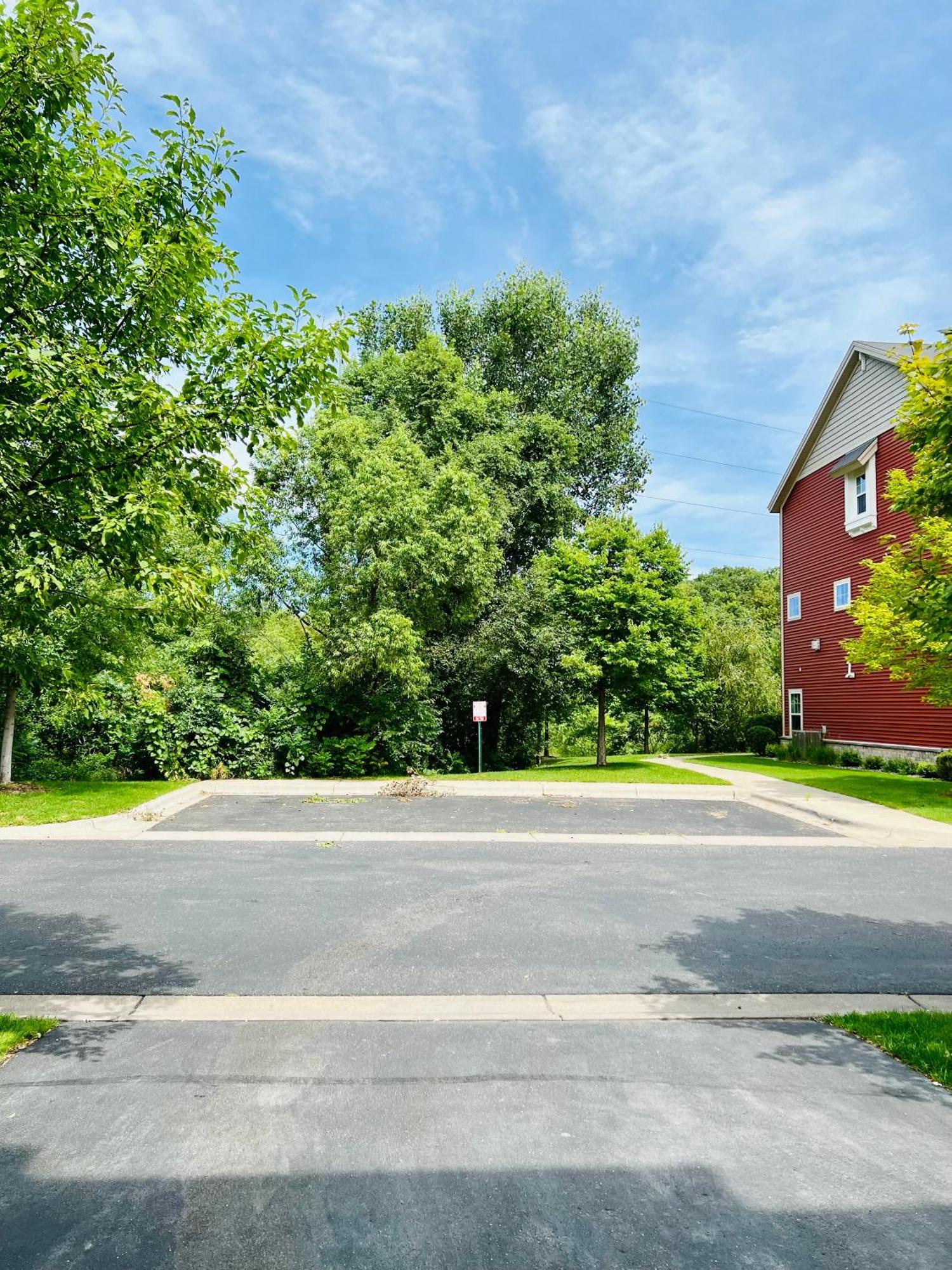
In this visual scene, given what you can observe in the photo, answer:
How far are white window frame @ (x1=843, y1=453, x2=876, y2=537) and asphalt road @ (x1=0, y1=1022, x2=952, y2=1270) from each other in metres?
21.1

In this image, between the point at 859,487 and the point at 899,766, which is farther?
the point at 859,487

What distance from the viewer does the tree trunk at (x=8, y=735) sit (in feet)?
46.4

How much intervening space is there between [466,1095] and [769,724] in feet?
92.7

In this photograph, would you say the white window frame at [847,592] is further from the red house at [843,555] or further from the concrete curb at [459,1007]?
the concrete curb at [459,1007]

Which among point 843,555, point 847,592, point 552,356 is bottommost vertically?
point 847,592

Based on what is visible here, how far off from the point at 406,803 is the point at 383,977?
29.5 feet

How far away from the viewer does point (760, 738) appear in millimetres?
28953

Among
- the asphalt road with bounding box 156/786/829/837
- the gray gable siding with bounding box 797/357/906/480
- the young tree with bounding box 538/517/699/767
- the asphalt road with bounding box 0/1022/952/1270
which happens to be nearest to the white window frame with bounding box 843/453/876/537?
the gray gable siding with bounding box 797/357/906/480

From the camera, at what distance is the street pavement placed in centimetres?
258

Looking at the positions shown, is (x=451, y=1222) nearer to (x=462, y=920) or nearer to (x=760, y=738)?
(x=462, y=920)

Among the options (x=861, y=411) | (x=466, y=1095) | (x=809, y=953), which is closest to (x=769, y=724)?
(x=861, y=411)

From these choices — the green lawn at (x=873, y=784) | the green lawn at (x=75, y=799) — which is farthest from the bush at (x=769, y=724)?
the green lawn at (x=75, y=799)

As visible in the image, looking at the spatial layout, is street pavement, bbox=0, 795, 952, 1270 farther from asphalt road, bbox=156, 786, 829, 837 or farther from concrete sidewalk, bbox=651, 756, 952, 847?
concrete sidewalk, bbox=651, 756, 952, 847

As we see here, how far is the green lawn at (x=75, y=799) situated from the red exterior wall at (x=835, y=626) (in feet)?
61.4
